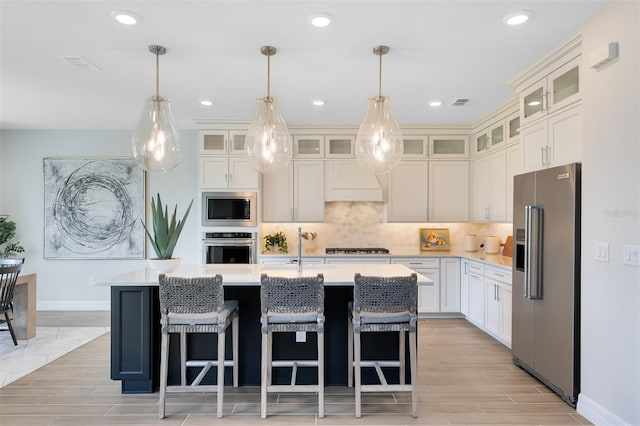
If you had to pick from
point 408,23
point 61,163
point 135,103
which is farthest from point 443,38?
point 61,163

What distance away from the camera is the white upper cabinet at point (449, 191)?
5.68 metres

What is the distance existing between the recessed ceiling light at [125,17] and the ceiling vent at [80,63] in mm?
905

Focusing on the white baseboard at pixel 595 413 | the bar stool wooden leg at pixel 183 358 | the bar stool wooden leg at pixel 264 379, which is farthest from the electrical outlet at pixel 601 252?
the bar stool wooden leg at pixel 183 358

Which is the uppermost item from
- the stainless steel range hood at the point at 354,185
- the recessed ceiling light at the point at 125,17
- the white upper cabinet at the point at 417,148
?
the recessed ceiling light at the point at 125,17

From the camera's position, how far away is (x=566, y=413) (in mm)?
2779

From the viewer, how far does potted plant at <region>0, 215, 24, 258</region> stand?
570 centimetres

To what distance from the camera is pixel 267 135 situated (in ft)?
10.4

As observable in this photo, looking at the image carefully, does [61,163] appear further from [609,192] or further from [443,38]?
[609,192]

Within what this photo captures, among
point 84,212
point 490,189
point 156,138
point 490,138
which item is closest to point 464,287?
point 490,189

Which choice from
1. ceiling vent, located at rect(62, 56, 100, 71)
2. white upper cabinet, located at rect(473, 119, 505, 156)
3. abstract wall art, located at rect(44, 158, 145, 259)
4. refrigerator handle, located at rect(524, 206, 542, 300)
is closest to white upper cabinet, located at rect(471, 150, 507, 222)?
white upper cabinet, located at rect(473, 119, 505, 156)

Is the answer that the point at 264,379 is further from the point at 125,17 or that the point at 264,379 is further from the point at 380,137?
the point at 125,17

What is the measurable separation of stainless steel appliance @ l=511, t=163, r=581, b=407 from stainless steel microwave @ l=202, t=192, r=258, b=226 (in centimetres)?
325

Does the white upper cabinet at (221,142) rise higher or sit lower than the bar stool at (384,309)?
higher

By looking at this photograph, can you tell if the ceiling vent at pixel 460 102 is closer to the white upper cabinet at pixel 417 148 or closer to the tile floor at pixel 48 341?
the white upper cabinet at pixel 417 148
